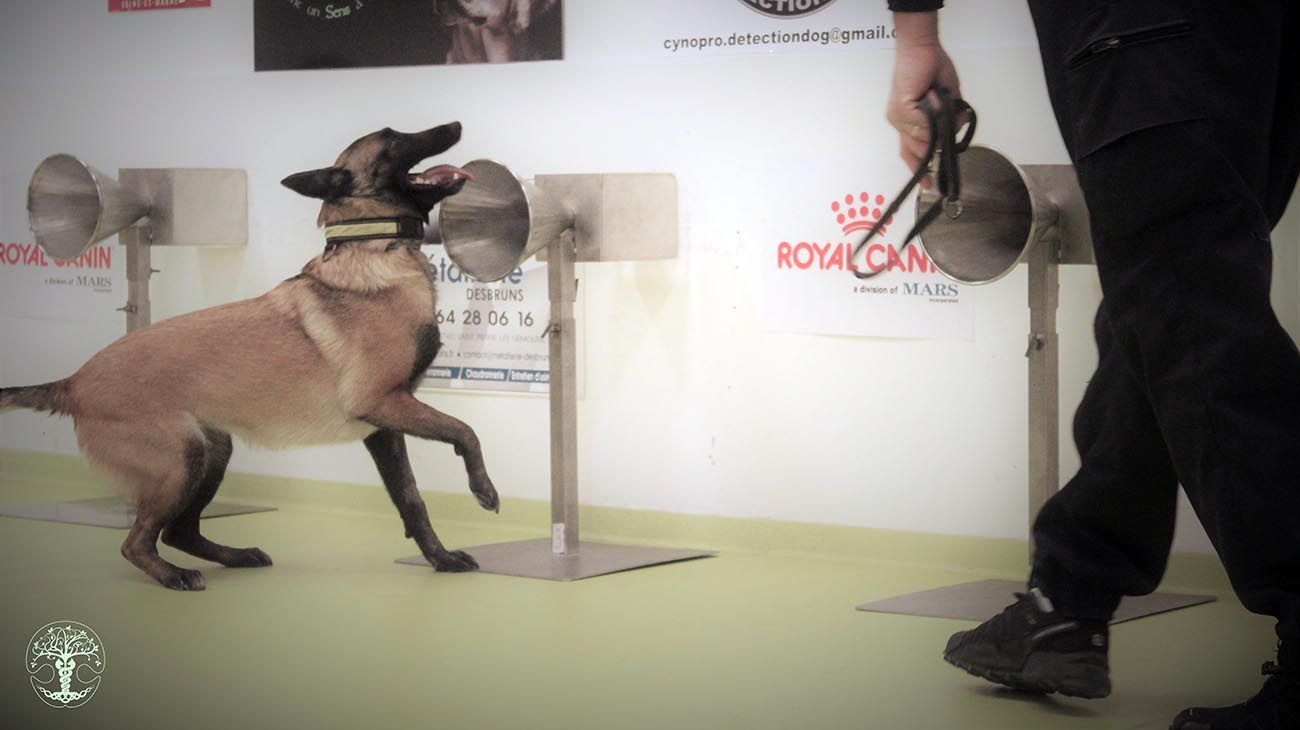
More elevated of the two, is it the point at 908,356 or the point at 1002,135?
the point at 1002,135

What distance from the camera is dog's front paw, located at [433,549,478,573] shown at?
12.2 feet

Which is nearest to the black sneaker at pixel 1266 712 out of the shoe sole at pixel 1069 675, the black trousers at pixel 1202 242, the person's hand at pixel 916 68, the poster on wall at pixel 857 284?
the black trousers at pixel 1202 242

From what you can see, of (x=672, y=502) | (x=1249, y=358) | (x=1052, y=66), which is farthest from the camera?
(x=672, y=502)

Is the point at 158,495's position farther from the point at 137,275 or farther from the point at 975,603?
the point at 975,603

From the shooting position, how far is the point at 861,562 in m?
3.87

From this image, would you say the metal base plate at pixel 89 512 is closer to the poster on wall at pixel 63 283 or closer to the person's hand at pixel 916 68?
the poster on wall at pixel 63 283

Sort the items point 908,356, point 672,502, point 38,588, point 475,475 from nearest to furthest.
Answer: point 38,588
point 475,475
point 908,356
point 672,502

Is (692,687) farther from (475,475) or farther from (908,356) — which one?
(908,356)

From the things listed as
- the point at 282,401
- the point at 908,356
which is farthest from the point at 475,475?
the point at 908,356

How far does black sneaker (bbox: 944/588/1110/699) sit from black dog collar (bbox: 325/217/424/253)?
1.77 meters

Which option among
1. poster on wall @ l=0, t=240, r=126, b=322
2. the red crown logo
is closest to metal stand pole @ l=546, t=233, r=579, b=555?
the red crown logo

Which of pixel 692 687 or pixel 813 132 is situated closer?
pixel 692 687

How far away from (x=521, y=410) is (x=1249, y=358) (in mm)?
2691

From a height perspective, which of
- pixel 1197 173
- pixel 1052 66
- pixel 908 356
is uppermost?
pixel 1052 66
